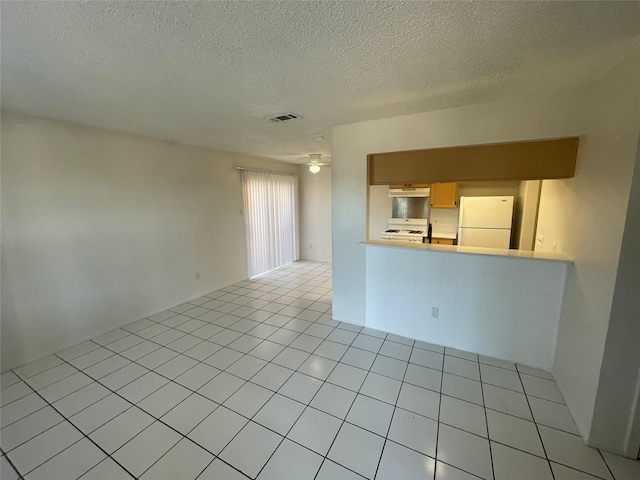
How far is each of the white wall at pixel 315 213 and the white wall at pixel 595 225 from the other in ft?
14.8

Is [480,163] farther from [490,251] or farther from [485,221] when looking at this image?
[485,221]

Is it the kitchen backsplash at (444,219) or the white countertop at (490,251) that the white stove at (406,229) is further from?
the white countertop at (490,251)

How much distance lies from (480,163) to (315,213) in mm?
4282

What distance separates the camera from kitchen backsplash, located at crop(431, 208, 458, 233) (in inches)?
193

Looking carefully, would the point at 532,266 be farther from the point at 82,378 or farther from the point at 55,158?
the point at 55,158

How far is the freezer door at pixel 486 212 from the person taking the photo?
13.7ft

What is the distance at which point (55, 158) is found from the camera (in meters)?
2.61

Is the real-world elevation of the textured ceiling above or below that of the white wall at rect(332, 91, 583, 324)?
above

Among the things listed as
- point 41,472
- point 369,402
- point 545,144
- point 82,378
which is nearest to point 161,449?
point 41,472

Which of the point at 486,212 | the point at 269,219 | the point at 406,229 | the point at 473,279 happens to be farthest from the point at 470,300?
the point at 269,219

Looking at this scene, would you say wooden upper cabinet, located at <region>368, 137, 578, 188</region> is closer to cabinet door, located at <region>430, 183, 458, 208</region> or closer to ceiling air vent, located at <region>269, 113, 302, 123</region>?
ceiling air vent, located at <region>269, 113, 302, 123</region>

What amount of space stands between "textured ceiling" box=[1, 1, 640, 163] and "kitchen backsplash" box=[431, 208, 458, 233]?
288 centimetres

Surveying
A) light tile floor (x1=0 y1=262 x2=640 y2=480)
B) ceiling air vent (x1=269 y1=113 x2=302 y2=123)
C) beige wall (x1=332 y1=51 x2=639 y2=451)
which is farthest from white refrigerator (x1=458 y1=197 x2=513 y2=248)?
ceiling air vent (x1=269 y1=113 x2=302 y2=123)

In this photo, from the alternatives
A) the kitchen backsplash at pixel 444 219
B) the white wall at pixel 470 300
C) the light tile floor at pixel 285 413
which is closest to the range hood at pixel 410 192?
the kitchen backsplash at pixel 444 219
